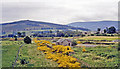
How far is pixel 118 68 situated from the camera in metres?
23.4

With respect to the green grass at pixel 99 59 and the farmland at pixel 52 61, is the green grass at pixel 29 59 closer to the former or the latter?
the farmland at pixel 52 61

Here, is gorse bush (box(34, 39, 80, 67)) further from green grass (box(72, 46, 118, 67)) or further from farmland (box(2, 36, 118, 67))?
green grass (box(72, 46, 118, 67))

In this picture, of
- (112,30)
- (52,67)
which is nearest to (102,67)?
(52,67)

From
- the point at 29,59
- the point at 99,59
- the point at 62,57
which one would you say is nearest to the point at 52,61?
the point at 62,57

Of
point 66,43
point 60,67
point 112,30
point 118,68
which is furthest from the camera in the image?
point 112,30

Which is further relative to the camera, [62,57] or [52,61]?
[62,57]

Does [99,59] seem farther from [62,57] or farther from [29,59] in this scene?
[29,59]

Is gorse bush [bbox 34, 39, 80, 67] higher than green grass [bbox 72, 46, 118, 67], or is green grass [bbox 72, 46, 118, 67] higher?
gorse bush [bbox 34, 39, 80, 67]

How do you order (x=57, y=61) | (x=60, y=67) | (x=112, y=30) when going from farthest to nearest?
(x=112, y=30)
(x=57, y=61)
(x=60, y=67)

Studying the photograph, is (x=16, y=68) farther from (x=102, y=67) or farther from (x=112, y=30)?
(x=112, y=30)

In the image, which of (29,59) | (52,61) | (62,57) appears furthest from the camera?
(62,57)

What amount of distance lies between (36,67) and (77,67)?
6862 mm

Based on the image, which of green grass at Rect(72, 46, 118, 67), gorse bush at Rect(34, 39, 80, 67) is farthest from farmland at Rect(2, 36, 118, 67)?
gorse bush at Rect(34, 39, 80, 67)

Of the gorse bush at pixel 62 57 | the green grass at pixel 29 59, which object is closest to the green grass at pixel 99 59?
the gorse bush at pixel 62 57
